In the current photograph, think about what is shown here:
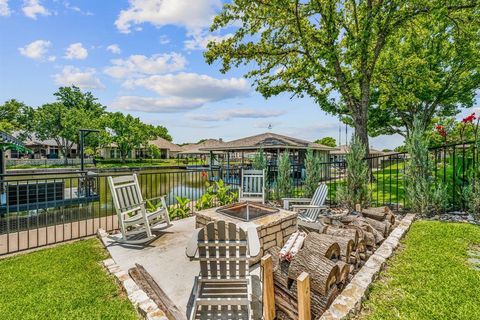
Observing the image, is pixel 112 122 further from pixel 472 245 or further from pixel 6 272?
pixel 472 245

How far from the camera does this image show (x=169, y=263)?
3.16m

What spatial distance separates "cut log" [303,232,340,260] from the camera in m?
2.50

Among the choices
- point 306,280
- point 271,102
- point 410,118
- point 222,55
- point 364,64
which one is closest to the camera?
point 306,280

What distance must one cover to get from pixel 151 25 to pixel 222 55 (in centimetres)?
276

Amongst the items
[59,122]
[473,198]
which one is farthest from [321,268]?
[59,122]

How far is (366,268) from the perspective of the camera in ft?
9.04

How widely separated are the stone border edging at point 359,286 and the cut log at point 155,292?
126 centimetres

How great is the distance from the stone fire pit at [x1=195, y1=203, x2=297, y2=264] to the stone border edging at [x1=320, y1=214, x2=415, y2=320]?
3.66 feet

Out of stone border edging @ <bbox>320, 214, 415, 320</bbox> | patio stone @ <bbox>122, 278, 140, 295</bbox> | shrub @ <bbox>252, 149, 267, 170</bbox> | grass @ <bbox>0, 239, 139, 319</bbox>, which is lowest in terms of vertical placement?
grass @ <bbox>0, 239, 139, 319</bbox>

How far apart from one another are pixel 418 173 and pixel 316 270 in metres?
4.22

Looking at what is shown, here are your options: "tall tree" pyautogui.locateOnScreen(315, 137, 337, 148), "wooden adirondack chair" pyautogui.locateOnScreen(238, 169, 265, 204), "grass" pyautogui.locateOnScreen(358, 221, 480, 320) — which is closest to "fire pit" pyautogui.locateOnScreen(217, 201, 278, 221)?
"grass" pyautogui.locateOnScreen(358, 221, 480, 320)

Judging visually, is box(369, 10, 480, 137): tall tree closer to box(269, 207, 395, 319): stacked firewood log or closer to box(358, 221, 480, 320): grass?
box(358, 221, 480, 320): grass

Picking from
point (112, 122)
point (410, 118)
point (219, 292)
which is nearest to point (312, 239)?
point (219, 292)

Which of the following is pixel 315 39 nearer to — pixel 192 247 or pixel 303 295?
pixel 192 247
